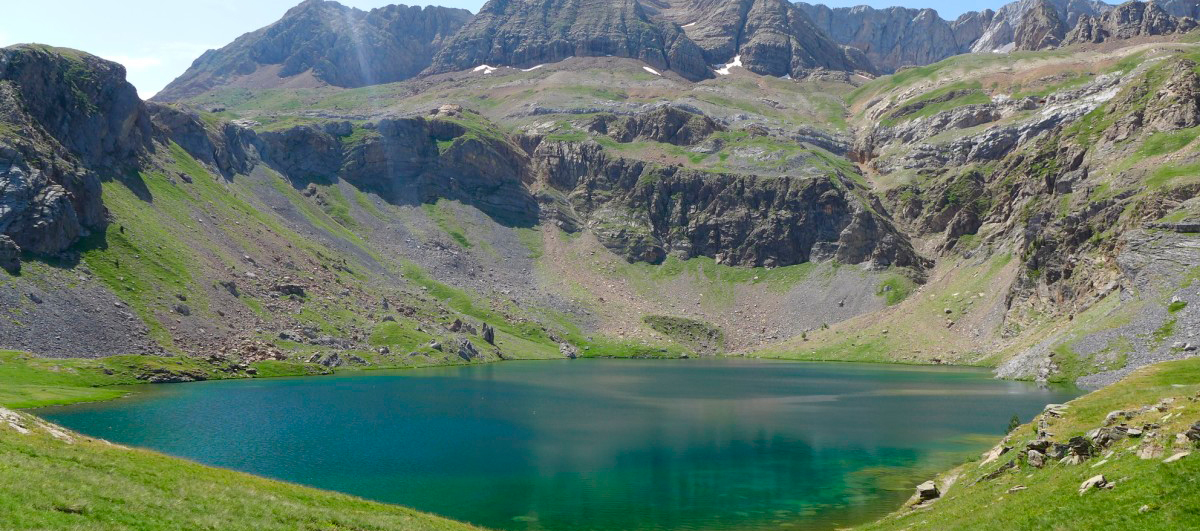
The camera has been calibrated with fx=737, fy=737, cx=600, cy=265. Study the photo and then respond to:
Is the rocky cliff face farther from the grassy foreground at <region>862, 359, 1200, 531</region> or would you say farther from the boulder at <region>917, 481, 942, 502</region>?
the grassy foreground at <region>862, 359, 1200, 531</region>

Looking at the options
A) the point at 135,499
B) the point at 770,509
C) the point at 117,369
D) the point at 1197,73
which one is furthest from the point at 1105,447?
the point at 1197,73

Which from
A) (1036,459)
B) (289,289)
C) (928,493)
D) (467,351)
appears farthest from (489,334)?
(1036,459)

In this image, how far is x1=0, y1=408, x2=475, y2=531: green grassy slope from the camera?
23.7 metres

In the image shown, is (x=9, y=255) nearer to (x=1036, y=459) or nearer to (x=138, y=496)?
(x=138, y=496)

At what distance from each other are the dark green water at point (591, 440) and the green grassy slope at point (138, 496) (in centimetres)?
1204

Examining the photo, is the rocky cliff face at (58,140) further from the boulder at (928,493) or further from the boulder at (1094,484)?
the boulder at (1094,484)

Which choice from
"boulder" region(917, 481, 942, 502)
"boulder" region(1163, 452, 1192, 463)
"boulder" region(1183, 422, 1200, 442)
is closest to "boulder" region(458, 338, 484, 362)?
"boulder" region(917, 481, 942, 502)

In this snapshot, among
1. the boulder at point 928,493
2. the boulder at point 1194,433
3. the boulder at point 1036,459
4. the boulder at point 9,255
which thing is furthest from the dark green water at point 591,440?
the boulder at point 9,255

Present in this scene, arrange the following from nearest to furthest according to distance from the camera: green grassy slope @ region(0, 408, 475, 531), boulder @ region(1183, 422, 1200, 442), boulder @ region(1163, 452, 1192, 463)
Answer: green grassy slope @ region(0, 408, 475, 531) → boulder @ region(1163, 452, 1192, 463) → boulder @ region(1183, 422, 1200, 442)

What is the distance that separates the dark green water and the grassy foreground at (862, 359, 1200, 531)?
974 centimetres

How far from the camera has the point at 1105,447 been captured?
30953mm

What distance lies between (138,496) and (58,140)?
18121 centimetres

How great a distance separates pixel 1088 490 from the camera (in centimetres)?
2586

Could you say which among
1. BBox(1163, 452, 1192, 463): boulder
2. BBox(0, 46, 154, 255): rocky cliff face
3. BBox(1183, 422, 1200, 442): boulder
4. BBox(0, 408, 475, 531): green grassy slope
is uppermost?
BBox(0, 46, 154, 255): rocky cliff face
